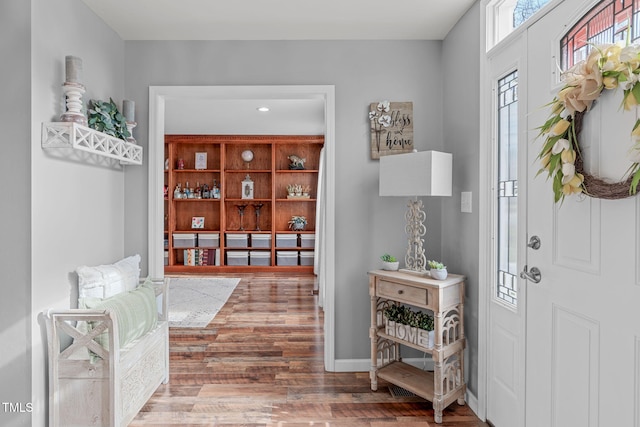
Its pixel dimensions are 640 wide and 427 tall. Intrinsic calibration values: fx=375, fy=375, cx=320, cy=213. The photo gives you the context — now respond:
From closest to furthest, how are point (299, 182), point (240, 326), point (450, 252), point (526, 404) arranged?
point (526, 404) → point (450, 252) → point (240, 326) → point (299, 182)

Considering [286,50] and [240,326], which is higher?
[286,50]

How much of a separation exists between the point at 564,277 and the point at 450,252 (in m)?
1.16

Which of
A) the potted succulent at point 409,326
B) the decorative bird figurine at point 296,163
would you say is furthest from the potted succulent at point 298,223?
the potted succulent at point 409,326

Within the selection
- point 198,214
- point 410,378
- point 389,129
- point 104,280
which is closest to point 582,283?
point 410,378

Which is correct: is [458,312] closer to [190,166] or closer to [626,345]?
[626,345]

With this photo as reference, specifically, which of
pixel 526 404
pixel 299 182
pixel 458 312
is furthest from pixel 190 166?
pixel 526 404

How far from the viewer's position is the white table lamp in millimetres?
2297

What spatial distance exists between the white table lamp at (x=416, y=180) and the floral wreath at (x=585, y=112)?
76 cm

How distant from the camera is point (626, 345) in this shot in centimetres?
128

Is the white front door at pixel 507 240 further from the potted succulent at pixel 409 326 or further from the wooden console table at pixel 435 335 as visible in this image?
the potted succulent at pixel 409 326

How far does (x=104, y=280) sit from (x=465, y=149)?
2411mm

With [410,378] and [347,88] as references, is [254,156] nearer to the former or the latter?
[347,88]

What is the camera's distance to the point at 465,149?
249 centimetres

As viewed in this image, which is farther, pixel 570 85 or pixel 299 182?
pixel 299 182
